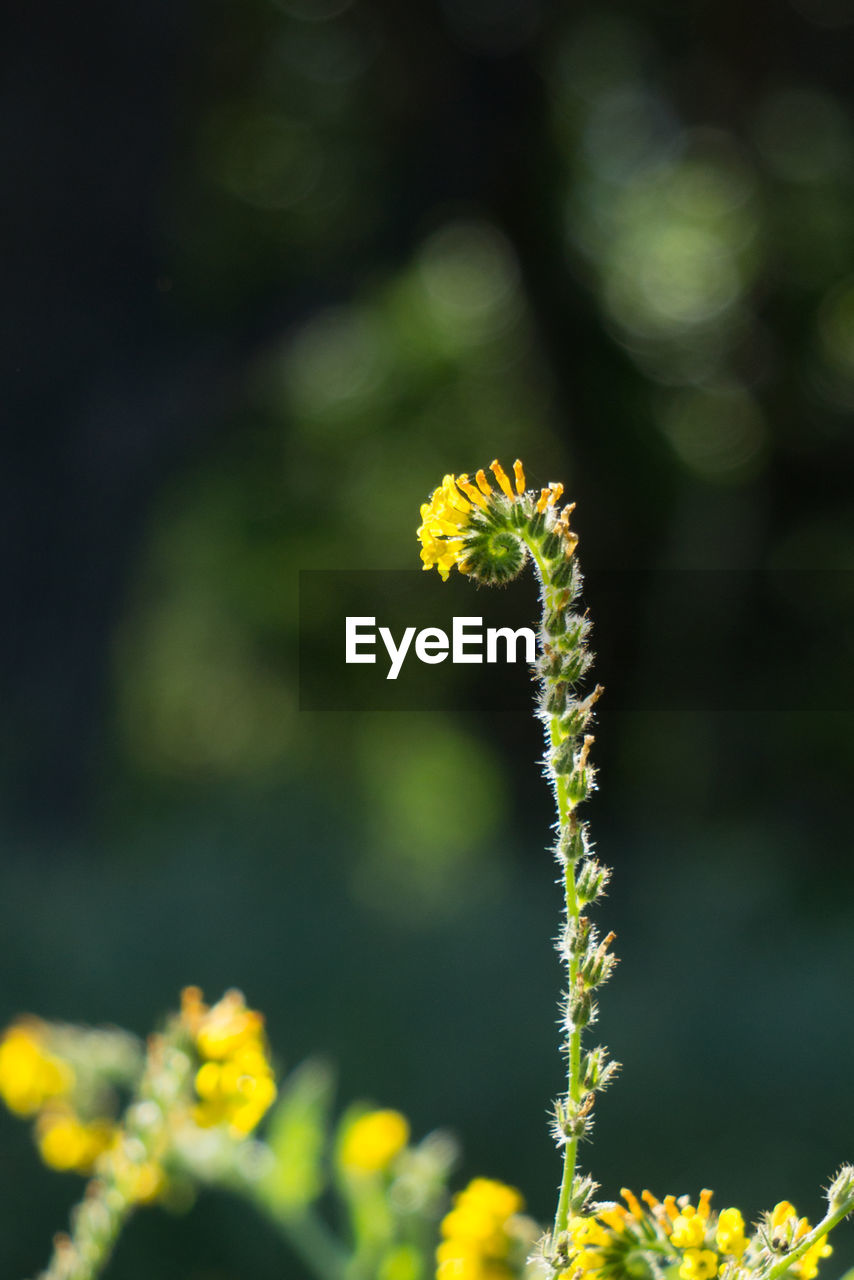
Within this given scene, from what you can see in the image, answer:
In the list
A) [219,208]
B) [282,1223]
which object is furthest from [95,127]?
[282,1223]

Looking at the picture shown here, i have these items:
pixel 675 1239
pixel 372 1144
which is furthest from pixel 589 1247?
pixel 372 1144

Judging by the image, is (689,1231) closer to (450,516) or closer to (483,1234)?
(483,1234)

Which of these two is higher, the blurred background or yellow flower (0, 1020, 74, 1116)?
the blurred background

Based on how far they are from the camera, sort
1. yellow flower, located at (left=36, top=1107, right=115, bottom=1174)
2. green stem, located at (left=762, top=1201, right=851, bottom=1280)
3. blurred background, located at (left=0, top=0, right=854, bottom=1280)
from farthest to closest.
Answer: blurred background, located at (left=0, top=0, right=854, bottom=1280)
yellow flower, located at (left=36, top=1107, right=115, bottom=1174)
green stem, located at (left=762, top=1201, right=851, bottom=1280)

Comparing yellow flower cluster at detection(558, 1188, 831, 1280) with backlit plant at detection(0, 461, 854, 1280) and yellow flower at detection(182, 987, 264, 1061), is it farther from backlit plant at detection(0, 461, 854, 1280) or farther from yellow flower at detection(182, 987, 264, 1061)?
yellow flower at detection(182, 987, 264, 1061)

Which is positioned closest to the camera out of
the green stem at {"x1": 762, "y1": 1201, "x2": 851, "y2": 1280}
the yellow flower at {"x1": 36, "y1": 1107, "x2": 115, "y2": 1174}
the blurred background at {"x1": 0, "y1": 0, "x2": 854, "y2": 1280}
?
the green stem at {"x1": 762, "y1": 1201, "x2": 851, "y2": 1280}

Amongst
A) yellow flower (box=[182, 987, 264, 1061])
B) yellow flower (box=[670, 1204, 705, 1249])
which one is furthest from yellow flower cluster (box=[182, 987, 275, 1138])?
yellow flower (box=[670, 1204, 705, 1249])
